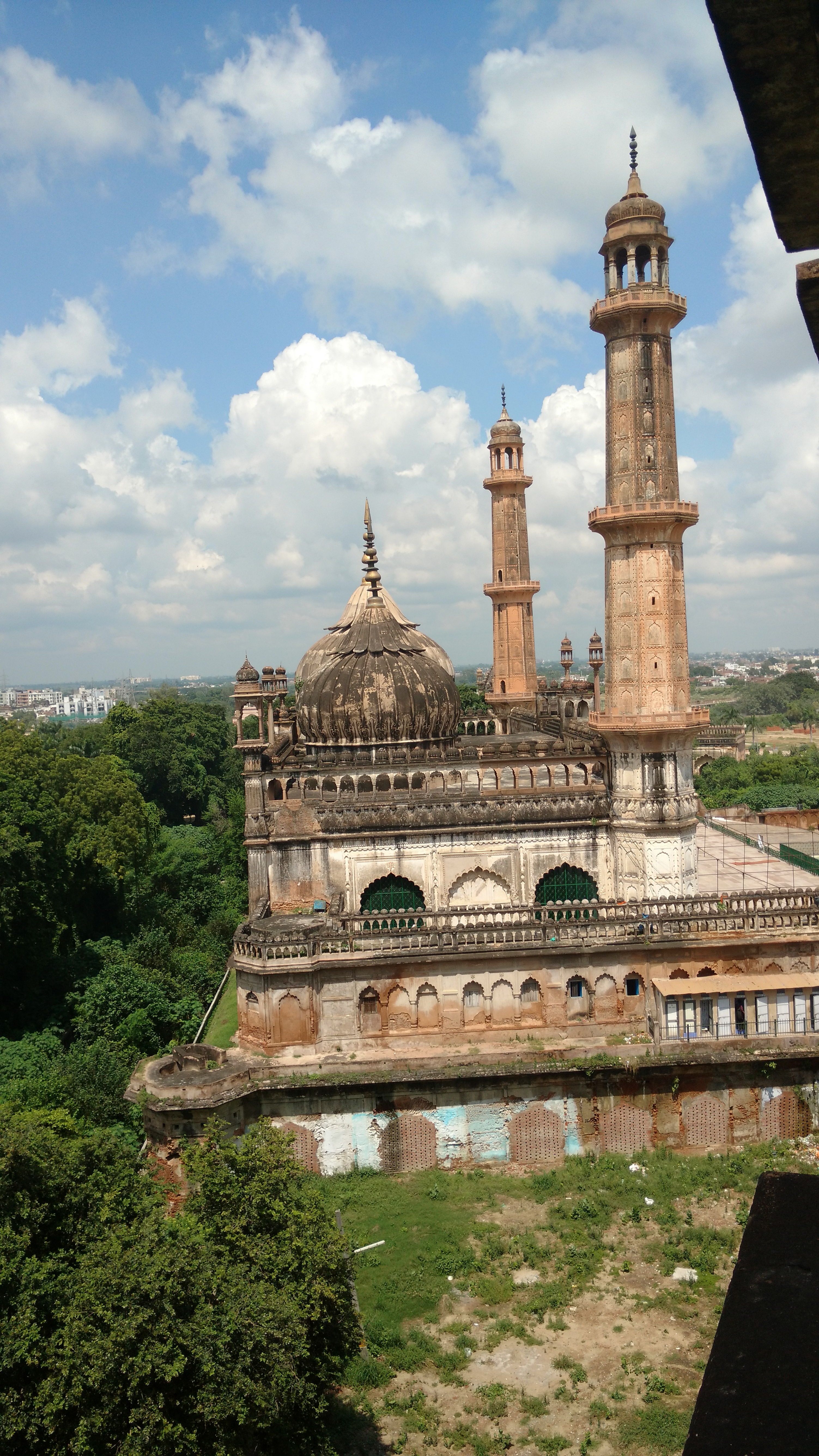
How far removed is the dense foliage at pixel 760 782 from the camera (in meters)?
56.4

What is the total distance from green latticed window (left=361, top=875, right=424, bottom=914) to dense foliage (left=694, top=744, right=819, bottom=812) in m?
28.4

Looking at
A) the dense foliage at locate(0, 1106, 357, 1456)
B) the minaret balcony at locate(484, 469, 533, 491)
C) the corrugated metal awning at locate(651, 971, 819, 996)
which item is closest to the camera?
the dense foliage at locate(0, 1106, 357, 1456)

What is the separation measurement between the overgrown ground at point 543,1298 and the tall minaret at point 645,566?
913cm

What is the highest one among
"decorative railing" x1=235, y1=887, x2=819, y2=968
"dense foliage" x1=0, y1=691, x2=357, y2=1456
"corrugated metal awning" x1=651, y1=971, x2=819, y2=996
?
"decorative railing" x1=235, y1=887, x2=819, y2=968

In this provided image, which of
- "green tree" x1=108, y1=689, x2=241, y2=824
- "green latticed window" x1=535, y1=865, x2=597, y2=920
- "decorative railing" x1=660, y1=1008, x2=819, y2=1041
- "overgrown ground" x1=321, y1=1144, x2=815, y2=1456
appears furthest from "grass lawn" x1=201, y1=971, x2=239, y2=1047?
"green tree" x1=108, y1=689, x2=241, y2=824

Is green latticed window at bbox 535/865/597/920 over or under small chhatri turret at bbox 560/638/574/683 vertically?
under

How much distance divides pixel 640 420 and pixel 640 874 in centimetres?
1263

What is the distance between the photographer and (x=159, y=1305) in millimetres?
10891

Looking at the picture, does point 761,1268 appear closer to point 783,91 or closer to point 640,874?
point 783,91

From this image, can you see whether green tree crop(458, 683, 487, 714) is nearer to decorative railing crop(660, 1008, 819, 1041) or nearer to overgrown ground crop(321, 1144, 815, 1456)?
decorative railing crop(660, 1008, 819, 1041)

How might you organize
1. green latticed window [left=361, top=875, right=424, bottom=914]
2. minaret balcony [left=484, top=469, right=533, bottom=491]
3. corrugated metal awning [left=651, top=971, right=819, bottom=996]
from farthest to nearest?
minaret balcony [left=484, top=469, right=533, bottom=491] → green latticed window [left=361, top=875, right=424, bottom=914] → corrugated metal awning [left=651, top=971, right=819, bottom=996]

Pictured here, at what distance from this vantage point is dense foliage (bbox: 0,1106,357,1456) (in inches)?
412

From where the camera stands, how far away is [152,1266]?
36.5 ft

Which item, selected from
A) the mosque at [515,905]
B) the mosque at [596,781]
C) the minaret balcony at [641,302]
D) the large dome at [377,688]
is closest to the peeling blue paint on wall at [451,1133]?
the mosque at [515,905]
